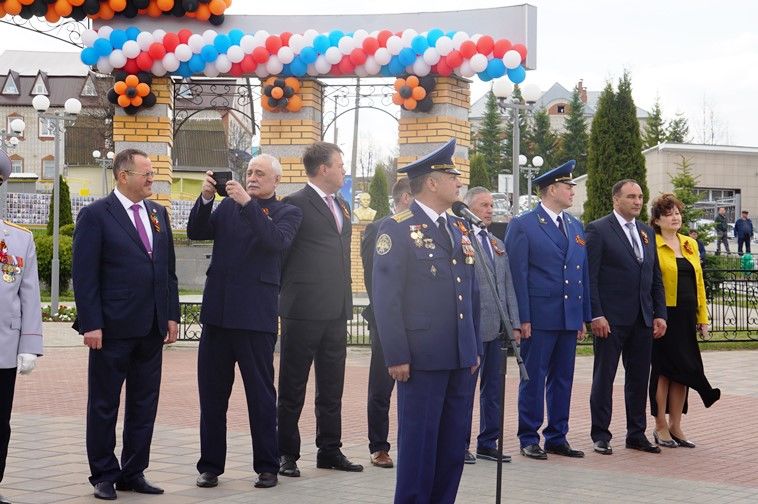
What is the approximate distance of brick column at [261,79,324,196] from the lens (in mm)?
15242

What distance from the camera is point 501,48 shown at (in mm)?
14250

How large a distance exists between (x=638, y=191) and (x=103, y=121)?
63454 millimetres

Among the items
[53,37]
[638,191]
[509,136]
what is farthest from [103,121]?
[638,191]

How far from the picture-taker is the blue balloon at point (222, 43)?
573 inches

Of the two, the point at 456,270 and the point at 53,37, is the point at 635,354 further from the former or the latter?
the point at 53,37

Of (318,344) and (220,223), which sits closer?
(220,223)

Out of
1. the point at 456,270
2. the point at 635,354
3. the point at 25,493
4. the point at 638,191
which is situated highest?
the point at 638,191

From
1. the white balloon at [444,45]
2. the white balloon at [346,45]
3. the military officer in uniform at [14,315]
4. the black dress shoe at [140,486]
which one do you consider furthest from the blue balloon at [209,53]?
the black dress shoe at [140,486]

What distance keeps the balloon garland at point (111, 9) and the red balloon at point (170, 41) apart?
1.07 ft

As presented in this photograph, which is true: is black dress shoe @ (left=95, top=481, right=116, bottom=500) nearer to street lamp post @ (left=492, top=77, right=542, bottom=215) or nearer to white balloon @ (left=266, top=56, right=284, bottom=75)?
white balloon @ (left=266, top=56, right=284, bottom=75)

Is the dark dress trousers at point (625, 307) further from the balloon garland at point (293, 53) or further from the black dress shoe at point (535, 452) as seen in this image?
the balloon garland at point (293, 53)

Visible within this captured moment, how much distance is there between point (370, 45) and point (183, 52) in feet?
7.86

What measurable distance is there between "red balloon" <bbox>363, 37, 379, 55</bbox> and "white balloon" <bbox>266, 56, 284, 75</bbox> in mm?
1138

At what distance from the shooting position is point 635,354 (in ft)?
29.4
